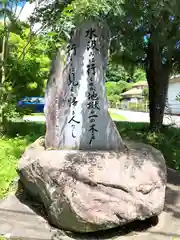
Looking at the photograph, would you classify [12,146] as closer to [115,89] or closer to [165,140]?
[165,140]

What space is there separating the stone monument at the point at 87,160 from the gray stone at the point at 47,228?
16 cm

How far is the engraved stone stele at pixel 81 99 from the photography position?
4.68m

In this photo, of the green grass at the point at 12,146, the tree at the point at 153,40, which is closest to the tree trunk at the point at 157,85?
the tree at the point at 153,40

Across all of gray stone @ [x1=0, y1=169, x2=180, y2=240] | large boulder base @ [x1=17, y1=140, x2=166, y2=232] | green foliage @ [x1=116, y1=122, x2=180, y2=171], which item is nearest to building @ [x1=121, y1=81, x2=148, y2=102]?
green foliage @ [x1=116, y1=122, x2=180, y2=171]

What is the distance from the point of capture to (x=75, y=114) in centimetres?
471

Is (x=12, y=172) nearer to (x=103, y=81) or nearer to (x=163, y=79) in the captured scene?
(x=103, y=81)

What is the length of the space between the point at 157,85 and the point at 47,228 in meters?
5.40

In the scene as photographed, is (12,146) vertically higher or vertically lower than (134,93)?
lower

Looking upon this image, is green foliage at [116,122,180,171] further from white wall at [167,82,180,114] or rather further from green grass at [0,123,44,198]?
white wall at [167,82,180,114]

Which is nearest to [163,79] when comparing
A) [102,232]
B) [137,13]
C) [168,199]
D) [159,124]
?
[159,124]

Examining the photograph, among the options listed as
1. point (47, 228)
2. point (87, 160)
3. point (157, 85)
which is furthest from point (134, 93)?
point (47, 228)

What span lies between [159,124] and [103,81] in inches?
157

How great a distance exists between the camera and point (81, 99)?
4.73 m

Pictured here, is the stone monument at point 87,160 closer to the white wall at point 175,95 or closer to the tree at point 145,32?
the tree at point 145,32
